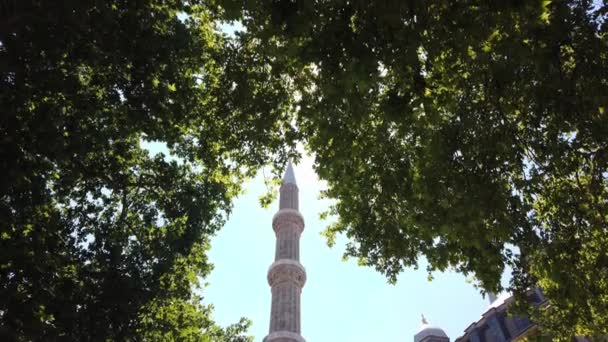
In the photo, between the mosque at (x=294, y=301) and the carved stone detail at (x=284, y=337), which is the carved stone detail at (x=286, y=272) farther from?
the carved stone detail at (x=284, y=337)

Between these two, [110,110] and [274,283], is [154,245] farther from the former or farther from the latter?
[274,283]

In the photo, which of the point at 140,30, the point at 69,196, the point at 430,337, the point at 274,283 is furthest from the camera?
the point at 274,283

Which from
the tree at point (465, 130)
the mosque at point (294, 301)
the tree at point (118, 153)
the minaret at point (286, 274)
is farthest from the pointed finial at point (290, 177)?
the tree at point (465, 130)

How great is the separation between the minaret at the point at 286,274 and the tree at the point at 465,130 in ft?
75.1

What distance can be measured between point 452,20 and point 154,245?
948 cm

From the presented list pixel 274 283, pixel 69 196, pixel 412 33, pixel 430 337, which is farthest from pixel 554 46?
pixel 274 283

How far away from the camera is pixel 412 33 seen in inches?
301

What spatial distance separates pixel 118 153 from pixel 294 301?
26.9m

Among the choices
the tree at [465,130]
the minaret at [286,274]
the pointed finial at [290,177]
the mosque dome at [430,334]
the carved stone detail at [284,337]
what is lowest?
the tree at [465,130]

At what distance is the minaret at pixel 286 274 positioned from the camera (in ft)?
117

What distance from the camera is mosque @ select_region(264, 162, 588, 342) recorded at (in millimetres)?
26312

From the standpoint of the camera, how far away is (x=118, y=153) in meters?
13.0

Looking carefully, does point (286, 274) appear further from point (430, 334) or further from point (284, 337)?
point (430, 334)

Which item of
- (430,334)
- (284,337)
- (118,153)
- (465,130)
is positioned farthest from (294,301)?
(465,130)
